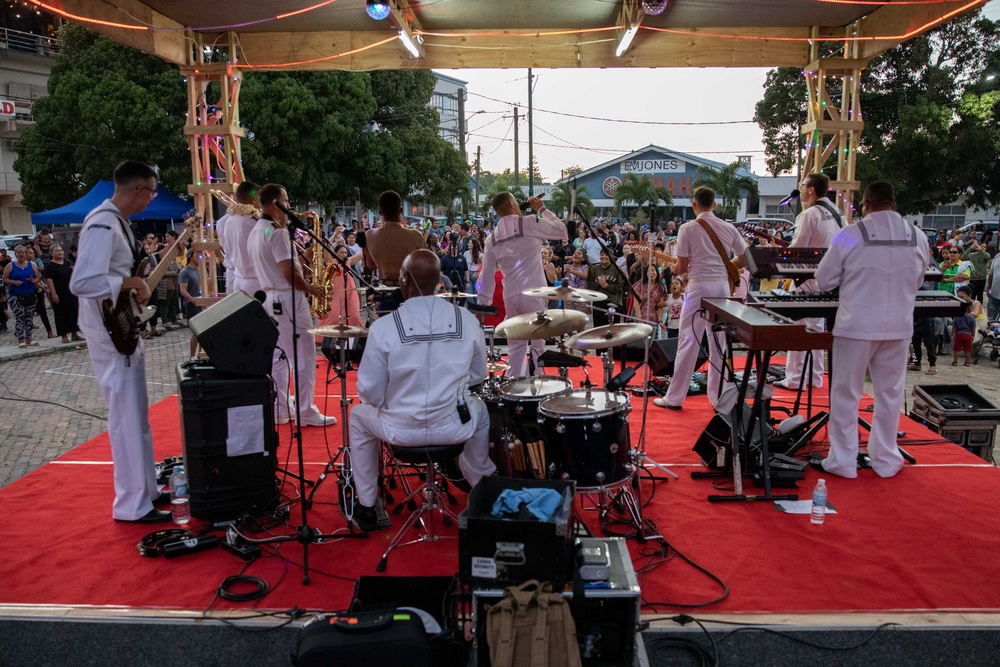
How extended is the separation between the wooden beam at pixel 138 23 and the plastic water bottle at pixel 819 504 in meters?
7.58

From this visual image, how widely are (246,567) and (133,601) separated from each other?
602mm

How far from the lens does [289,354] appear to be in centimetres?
672

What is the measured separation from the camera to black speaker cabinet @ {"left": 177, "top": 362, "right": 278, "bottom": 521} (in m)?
4.67

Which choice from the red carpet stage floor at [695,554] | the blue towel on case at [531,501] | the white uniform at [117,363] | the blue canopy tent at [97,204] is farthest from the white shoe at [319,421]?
the blue canopy tent at [97,204]

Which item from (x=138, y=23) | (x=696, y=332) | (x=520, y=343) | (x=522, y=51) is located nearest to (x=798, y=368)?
(x=696, y=332)

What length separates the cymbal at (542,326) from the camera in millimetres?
4832

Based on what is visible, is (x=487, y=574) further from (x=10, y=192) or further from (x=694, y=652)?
(x=10, y=192)

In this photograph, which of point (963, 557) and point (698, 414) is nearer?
point (963, 557)

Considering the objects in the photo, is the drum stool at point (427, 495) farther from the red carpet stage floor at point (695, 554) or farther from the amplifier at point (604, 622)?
the amplifier at point (604, 622)

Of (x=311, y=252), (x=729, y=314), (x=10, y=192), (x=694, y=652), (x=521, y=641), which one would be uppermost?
(x=10, y=192)

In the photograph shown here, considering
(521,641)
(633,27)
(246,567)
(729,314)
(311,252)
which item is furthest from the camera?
(633,27)

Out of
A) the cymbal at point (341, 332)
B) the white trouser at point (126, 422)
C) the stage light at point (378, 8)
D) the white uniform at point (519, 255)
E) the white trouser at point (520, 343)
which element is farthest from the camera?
the stage light at point (378, 8)

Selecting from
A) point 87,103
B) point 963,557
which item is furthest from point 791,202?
point 87,103

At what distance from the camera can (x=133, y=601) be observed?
3.80 m
